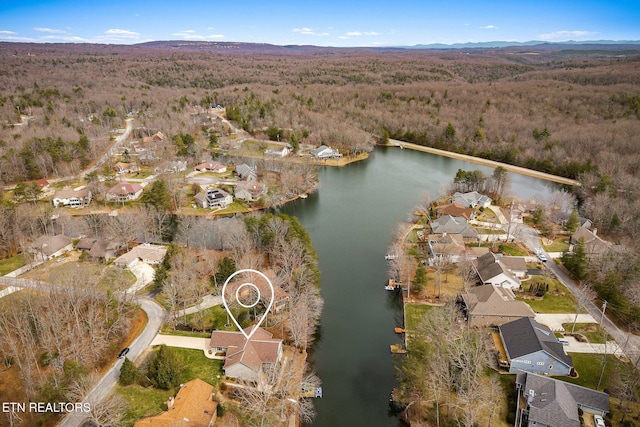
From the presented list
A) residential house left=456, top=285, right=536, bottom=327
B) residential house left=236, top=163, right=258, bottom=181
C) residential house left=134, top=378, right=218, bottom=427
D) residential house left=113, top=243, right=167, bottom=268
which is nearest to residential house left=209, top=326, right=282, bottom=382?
residential house left=134, top=378, right=218, bottom=427

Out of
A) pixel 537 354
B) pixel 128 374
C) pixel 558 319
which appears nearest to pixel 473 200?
pixel 558 319

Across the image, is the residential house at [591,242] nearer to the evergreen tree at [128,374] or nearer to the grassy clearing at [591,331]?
the grassy clearing at [591,331]

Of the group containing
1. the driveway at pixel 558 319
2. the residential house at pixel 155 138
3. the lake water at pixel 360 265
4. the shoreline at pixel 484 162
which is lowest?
the shoreline at pixel 484 162

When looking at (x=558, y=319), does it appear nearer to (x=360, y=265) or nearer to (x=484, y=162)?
(x=360, y=265)

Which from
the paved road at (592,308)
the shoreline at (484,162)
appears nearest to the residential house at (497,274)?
the paved road at (592,308)

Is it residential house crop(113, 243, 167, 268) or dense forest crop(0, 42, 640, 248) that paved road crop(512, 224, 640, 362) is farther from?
residential house crop(113, 243, 167, 268)

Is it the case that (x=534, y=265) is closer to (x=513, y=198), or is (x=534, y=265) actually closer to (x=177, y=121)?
(x=513, y=198)

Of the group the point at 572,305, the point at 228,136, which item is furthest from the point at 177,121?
the point at 572,305
